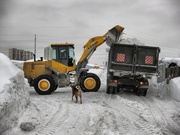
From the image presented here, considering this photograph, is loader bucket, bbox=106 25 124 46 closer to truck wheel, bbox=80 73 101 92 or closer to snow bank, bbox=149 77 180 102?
truck wheel, bbox=80 73 101 92

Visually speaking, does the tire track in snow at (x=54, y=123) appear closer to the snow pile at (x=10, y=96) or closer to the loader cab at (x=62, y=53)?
the snow pile at (x=10, y=96)

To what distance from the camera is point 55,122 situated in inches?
Result: 294

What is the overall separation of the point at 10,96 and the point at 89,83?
739 centimetres

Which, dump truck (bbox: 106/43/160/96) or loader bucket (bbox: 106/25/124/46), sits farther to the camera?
loader bucket (bbox: 106/25/124/46)

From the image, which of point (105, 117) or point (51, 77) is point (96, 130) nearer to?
point (105, 117)

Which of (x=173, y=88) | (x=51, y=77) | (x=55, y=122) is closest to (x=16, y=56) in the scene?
(x=51, y=77)

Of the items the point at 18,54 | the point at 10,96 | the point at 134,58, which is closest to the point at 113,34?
the point at 134,58

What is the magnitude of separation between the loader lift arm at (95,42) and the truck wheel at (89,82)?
Answer: 1154mm

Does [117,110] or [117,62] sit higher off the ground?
[117,62]

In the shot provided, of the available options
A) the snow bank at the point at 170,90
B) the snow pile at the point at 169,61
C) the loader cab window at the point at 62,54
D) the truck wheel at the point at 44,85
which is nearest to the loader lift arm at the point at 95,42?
the loader cab window at the point at 62,54

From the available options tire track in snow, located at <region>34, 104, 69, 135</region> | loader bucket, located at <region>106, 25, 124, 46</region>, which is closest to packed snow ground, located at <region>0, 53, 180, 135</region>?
tire track in snow, located at <region>34, 104, 69, 135</region>

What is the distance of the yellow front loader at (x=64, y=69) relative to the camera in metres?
13.6

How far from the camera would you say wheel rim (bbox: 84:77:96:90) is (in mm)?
13633

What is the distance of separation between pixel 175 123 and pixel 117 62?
5.31 metres
